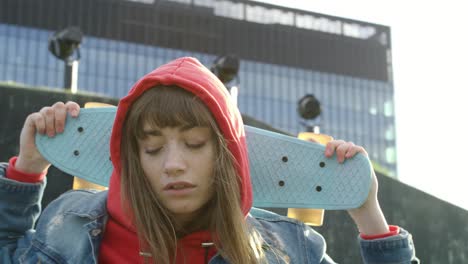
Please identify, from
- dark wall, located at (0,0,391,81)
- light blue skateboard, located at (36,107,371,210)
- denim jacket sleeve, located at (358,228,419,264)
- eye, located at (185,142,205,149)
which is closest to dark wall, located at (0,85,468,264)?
light blue skateboard, located at (36,107,371,210)

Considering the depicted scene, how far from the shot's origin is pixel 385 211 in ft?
22.5

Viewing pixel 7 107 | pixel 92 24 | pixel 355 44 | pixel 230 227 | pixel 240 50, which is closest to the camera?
pixel 230 227

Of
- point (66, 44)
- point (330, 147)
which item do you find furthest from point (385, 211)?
point (66, 44)

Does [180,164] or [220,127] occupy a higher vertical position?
[220,127]

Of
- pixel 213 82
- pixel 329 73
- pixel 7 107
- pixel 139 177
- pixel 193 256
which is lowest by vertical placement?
pixel 193 256

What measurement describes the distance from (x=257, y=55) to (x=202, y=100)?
46729 mm

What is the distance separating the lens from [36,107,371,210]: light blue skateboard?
267cm

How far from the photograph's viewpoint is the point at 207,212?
242cm

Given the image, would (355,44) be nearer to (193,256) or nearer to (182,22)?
(182,22)

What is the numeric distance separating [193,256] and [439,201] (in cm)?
533

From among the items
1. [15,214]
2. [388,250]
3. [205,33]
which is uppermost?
[205,33]

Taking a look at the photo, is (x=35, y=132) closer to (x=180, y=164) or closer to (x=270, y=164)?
(x=180, y=164)

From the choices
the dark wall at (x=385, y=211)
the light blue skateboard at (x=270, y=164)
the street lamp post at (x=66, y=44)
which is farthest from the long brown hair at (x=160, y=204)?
the street lamp post at (x=66, y=44)

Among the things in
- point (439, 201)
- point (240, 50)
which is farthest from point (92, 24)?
point (439, 201)
